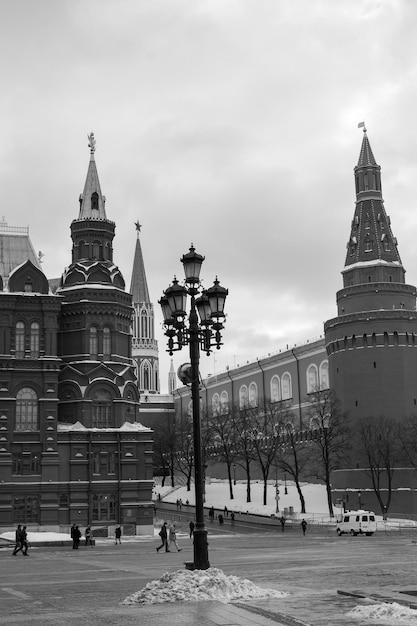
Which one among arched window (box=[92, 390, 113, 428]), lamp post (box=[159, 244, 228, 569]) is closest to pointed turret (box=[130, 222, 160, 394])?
arched window (box=[92, 390, 113, 428])

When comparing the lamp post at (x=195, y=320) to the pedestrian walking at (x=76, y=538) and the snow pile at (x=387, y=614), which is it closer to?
the snow pile at (x=387, y=614)

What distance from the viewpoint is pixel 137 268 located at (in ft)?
585

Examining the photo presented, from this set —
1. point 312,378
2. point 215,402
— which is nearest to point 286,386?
point 312,378

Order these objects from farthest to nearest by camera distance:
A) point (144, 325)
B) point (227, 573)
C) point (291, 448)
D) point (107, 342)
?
point (144, 325) < point (291, 448) < point (107, 342) < point (227, 573)

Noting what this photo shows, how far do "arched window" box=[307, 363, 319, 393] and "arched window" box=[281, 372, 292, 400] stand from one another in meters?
5.49

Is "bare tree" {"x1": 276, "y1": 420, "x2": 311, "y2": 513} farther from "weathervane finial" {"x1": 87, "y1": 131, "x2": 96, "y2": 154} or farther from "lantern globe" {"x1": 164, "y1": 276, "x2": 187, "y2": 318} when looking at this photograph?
"lantern globe" {"x1": 164, "y1": 276, "x2": 187, "y2": 318}

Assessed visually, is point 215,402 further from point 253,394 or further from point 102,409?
point 102,409

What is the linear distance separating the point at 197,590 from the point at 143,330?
525ft

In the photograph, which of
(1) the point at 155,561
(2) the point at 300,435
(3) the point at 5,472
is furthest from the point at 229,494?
(1) the point at 155,561

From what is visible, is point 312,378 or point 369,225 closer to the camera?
point 369,225

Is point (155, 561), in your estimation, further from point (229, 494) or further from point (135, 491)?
point (229, 494)

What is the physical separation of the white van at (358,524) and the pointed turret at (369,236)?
128 feet

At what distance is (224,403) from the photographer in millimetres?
138375

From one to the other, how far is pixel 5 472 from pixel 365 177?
174 feet
